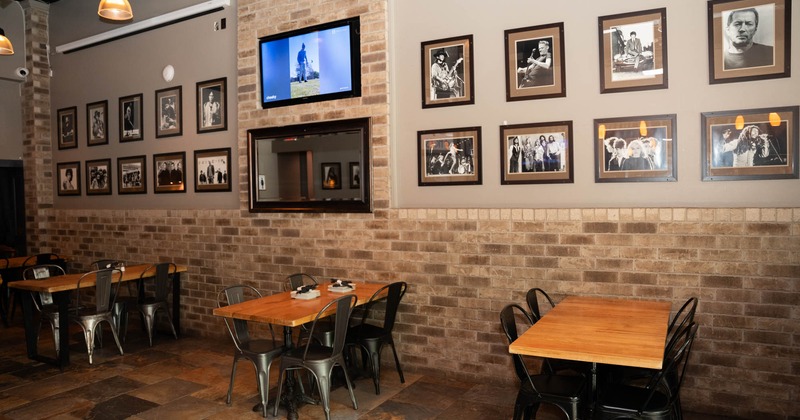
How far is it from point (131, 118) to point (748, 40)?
658cm

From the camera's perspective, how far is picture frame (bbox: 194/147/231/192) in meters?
6.17

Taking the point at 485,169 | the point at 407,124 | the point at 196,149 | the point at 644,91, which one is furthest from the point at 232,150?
the point at 644,91

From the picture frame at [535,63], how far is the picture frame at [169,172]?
404 cm

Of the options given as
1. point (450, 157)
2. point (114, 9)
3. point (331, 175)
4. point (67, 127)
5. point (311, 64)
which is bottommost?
point (331, 175)

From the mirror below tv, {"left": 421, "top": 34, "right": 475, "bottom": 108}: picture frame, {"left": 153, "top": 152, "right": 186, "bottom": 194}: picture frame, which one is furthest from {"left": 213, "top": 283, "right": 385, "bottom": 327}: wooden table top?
{"left": 153, "top": 152, "right": 186, "bottom": 194}: picture frame

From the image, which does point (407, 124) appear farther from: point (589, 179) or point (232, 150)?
point (232, 150)

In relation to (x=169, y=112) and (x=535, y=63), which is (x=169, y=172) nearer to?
(x=169, y=112)

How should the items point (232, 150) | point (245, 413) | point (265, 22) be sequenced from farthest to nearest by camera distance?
point (232, 150) → point (265, 22) → point (245, 413)

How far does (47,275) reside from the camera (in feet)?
Answer: 19.3

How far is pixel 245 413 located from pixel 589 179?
10.0 ft

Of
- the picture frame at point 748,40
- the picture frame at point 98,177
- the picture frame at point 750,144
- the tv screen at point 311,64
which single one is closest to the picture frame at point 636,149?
the picture frame at point 750,144

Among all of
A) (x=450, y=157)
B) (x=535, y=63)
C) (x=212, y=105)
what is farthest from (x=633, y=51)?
(x=212, y=105)

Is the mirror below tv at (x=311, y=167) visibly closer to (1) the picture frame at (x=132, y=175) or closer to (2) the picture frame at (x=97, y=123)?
(1) the picture frame at (x=132, y=175)

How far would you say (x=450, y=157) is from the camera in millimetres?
4758
